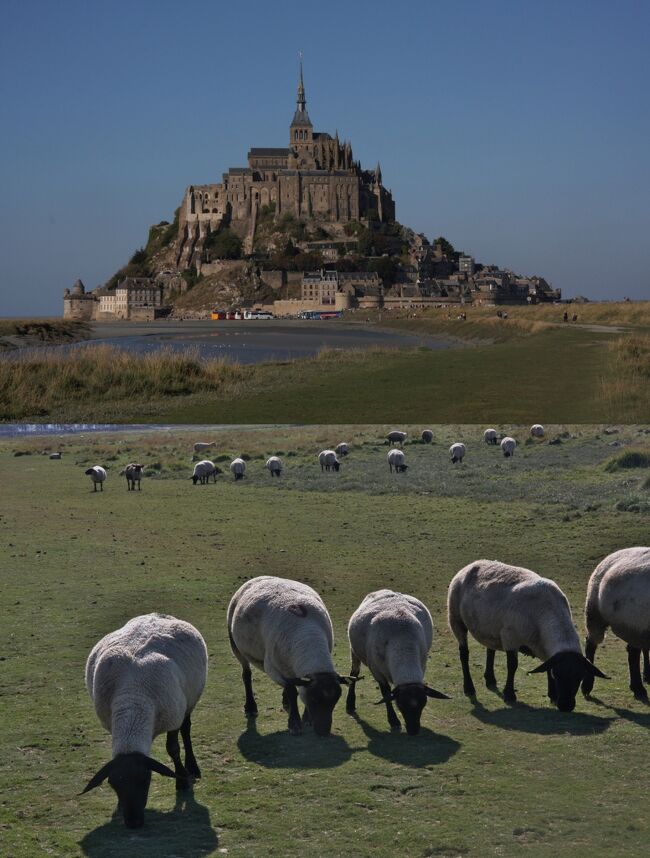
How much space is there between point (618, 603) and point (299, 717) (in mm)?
2901

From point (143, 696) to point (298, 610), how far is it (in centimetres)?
182

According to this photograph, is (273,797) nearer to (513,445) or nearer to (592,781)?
(592,781)

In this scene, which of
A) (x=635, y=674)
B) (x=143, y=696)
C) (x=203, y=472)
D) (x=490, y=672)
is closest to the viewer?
(x=143, y=696)

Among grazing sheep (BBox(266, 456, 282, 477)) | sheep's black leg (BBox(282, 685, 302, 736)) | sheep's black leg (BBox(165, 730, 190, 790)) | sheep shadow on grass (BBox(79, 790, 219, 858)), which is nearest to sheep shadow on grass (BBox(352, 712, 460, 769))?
sheep's black leg (BBox(282, 685, 302, 736))

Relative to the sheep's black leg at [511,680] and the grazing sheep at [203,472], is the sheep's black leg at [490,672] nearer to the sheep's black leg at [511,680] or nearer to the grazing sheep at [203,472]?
the sheep's black leg at [511,680]

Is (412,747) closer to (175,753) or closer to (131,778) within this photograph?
(175,753)

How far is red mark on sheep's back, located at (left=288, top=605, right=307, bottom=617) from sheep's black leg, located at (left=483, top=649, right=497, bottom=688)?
1962mm

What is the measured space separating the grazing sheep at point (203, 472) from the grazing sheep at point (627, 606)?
13.2 m

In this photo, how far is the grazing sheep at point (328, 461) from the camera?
23.0m

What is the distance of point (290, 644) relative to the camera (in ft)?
28.1

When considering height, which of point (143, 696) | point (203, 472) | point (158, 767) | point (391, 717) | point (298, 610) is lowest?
point (391, 717)

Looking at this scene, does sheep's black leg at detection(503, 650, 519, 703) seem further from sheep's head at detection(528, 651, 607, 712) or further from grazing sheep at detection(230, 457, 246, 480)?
grazing sheep at detection(230, 457, 246, 480)

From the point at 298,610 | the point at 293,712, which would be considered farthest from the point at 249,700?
the point at 298,610

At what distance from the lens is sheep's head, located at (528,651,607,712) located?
8703 millimetres
